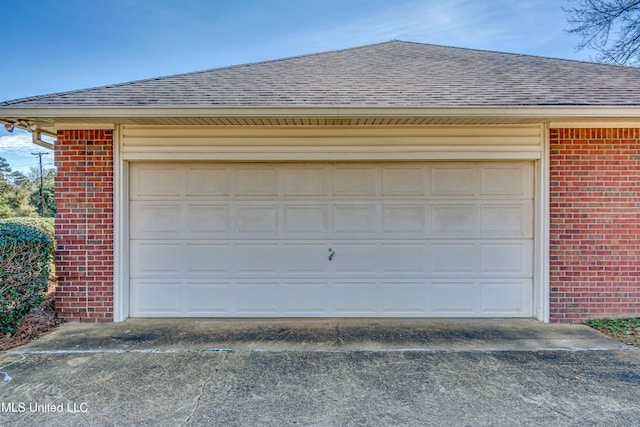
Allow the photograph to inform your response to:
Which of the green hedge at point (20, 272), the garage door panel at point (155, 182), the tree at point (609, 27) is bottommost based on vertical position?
the green hedge at point (20, 272)

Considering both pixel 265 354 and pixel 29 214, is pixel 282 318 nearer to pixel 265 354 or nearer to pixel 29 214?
pixel 265 354

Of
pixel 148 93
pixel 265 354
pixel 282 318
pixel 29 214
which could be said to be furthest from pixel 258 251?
pixel 29 214

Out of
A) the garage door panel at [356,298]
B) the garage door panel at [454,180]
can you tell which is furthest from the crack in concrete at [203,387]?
the garage door panel at [454,180]

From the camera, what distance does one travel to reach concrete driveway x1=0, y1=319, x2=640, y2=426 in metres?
2.76

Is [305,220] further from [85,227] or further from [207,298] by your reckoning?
[85,227]

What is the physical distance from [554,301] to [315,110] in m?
4.07

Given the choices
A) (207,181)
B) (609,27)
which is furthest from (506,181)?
(609,27)

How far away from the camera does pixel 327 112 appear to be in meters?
4.45

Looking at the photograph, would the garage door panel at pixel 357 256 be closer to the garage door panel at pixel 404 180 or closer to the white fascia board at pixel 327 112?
the garage door panel at pixel 404 180

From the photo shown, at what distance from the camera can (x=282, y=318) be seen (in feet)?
17.0

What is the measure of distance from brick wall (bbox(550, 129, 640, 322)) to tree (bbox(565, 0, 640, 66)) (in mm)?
7003

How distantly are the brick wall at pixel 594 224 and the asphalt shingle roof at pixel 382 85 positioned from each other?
2.10 ft

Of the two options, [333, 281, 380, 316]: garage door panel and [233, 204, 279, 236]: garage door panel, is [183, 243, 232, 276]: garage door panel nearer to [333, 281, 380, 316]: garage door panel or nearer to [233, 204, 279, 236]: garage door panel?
[233, 204, 279, 236]: garage door panel

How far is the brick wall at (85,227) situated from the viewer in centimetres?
493
